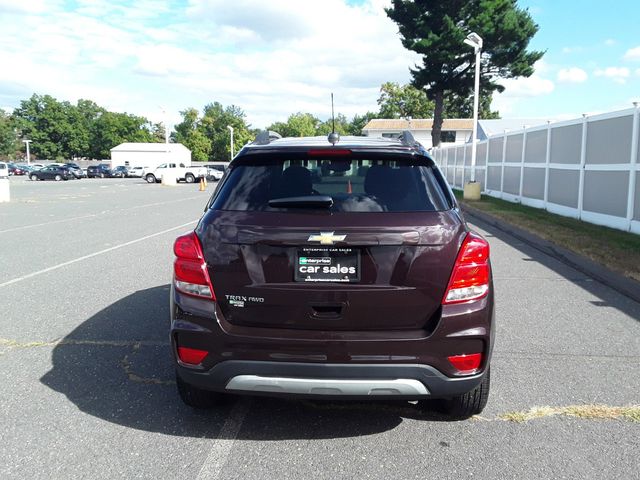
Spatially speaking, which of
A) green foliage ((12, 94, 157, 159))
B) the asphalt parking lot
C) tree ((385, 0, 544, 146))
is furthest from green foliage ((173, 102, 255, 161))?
the asphalt parking lot

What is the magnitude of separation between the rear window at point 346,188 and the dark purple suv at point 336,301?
0.8 inches

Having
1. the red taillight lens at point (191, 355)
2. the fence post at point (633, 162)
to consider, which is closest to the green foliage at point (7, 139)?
the fence post at point (633, 162)

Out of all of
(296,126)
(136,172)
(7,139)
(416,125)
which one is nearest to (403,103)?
(416,125)

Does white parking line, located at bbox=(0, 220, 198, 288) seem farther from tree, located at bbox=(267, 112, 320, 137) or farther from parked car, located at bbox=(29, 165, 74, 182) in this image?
tree, located at bbox=(267, 112, 320, 137)

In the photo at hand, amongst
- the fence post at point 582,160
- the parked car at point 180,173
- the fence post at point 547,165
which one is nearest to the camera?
the fence post at point 582,160

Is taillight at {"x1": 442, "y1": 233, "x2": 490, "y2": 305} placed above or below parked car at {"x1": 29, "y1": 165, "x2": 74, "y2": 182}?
above

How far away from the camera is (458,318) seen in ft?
10.1

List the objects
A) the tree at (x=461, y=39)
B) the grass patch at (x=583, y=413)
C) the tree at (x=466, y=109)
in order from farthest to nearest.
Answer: the tree at (x=466, y=109), the tree at (x=461, y=39), the grass patch at (x=583, y=413)

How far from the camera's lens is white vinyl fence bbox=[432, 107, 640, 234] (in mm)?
11945

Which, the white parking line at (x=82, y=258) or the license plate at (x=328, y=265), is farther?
the white parking line at (x=82, y=258)

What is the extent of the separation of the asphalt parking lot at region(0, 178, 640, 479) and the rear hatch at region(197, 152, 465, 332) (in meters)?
0.75

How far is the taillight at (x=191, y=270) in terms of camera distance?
3.18 m

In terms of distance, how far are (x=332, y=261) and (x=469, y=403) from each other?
133 centimetres

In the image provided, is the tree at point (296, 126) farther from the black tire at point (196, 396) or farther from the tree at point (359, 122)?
the black tire at point (196, 396)
